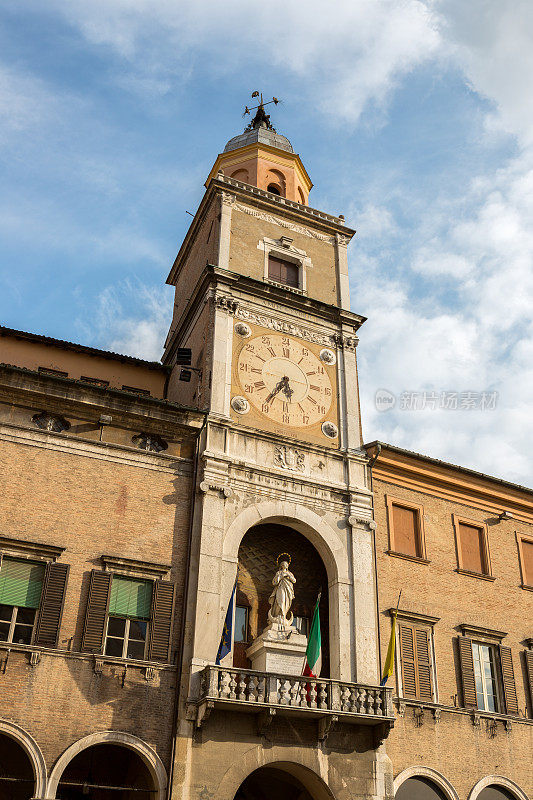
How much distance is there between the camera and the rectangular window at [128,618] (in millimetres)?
19750

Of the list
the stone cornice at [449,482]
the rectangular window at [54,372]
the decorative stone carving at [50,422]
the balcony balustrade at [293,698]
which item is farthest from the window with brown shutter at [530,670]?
the rectangular window at [54,372]

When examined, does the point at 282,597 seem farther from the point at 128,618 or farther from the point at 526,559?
the point at 526,559

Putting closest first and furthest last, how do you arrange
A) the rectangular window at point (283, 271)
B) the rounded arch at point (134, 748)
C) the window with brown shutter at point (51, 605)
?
the rounded arch at point (134, 748), the window with brown shutter at point (51, 605), the rectangular window at point (283, 271)

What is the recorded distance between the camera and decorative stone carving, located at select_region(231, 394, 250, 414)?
79.2 ft

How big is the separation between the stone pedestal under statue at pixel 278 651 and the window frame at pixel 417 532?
4.93 meters

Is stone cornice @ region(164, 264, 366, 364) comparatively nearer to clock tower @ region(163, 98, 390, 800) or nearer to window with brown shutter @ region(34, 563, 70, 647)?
clock tower @ region(163, 98, 390, 800)

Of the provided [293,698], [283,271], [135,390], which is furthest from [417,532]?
[135,390]

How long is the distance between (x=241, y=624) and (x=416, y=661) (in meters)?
5.47

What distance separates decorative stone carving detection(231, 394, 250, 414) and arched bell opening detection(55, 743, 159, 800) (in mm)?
9911

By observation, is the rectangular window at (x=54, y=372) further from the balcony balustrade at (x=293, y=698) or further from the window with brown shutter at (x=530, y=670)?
the window with brown shutter at (x=530, y=670)

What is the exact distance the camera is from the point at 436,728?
74.2 ft

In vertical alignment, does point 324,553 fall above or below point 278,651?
above

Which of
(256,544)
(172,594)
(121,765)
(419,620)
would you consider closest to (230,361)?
(256,544)

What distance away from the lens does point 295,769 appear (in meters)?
20.4
